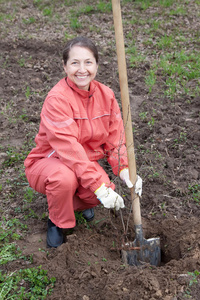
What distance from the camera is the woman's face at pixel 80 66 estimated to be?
9.40 feet

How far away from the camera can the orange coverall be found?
9.15ft

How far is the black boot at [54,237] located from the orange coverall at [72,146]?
8 cm

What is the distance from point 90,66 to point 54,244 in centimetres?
147

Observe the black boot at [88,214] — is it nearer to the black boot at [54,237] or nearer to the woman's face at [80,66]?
the black boot at [54,237]

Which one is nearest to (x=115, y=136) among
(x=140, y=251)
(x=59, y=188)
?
(x=59, y=188)

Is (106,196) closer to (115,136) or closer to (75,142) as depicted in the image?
(75,142)

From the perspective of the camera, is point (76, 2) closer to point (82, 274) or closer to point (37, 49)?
point (37, 49)

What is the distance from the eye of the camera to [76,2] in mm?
8922

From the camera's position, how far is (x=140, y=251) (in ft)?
9.48

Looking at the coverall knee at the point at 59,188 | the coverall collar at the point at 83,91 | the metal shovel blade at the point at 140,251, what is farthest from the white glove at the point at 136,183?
the coverall collar at the point at 83,91

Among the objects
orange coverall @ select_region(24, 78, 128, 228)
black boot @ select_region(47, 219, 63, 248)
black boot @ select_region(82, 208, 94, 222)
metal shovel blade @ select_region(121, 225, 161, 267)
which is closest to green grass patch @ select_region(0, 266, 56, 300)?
black boot @ select_region(47, 219, 63, 248)

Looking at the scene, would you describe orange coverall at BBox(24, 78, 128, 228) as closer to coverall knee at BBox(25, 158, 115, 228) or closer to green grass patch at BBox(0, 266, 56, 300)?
coverall knee at BBox(25, 158, 115, 228)

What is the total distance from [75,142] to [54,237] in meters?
0.83

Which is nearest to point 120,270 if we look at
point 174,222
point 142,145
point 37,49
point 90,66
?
point 174,222
